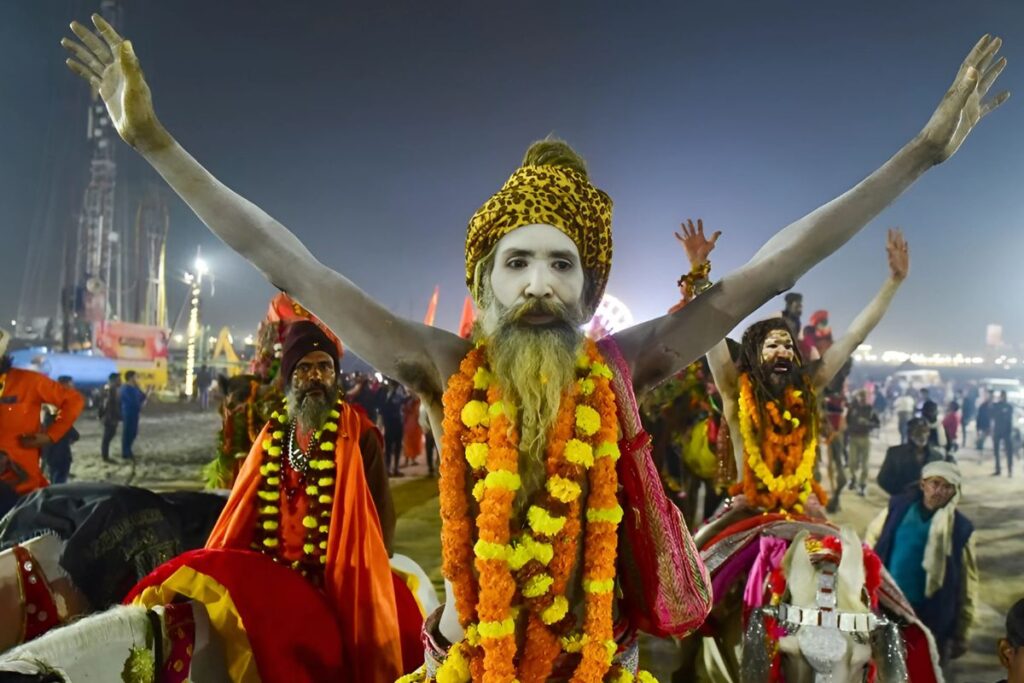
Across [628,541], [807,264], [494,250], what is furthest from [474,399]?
[807,264]

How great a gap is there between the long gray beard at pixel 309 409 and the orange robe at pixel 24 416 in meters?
2.74

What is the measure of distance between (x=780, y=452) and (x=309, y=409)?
243cm

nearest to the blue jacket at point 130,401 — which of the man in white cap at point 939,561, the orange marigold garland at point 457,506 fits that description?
the orange marigold garland at point 457,506

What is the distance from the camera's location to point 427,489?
838 centimetres

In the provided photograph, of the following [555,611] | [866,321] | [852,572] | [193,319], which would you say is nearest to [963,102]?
[555,611]

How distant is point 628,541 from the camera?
1.52 metres

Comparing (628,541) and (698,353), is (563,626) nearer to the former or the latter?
(628,541)

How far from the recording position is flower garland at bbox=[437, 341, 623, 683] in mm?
1354

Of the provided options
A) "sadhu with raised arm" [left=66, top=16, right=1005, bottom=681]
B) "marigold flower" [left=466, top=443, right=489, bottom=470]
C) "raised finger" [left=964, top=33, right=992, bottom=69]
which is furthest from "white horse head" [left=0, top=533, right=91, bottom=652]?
"raised finger" [left=964, top=33, right=992, bottom=69]

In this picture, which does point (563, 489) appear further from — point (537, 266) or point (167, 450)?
point (167, 450)

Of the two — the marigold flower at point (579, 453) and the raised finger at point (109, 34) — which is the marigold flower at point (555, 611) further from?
the raised finger at point (109, 34)

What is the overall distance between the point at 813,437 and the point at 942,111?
2.28 metres

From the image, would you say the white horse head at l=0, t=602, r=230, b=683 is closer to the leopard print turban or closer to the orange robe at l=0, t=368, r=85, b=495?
the leopard print turban

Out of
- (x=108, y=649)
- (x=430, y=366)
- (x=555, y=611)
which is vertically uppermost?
(x=430, y=366)
